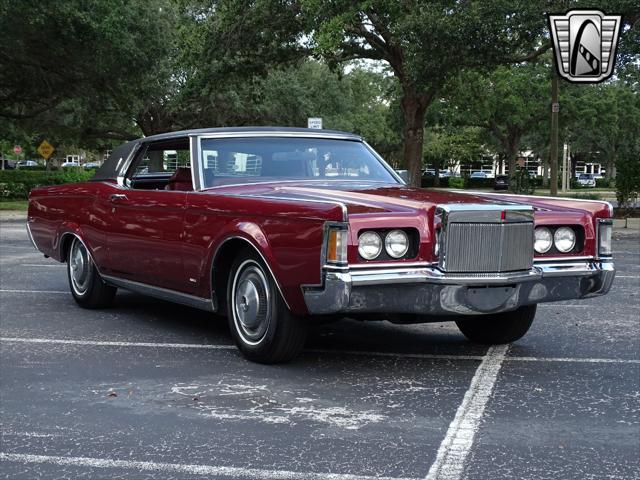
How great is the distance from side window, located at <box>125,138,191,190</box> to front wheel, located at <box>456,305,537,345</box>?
2.65 metres

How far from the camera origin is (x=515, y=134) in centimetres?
6209

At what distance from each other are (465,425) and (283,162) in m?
3.13

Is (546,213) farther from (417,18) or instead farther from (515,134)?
(515,134)

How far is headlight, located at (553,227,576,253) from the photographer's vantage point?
6.14 m

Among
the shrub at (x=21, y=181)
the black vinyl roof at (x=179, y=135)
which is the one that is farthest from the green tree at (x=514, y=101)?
the black vinyl roof at (x=179, y=135)

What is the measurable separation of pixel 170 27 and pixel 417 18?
39.6 feet

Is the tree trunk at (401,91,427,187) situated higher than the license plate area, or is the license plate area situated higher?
the tree trunk at (401,91,427,187)

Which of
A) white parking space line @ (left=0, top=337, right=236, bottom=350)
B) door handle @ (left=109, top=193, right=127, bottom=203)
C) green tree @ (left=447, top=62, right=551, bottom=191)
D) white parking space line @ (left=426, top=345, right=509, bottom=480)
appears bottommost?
white parking space line @ (left=0, top=337, right=236, bottom=350)

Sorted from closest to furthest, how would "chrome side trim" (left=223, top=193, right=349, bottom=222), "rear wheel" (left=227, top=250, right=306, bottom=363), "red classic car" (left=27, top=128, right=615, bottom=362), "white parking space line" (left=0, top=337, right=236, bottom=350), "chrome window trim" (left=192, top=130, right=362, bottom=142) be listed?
"chrome side trim" (left=223, top=193, right=349, bottom=222) → "red classic car" (left=27, top=128, right=615, bottom=362) → "rear wheel" (left=227, top=250, right=306, bottom=363) → "white parking space line" (left=0, top=337, right=236, bottom=350) → "chrome window trim" (left=192, top=130, right=362, bottom=142)

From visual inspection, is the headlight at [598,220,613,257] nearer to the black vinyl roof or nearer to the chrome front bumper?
the chrome front bumper

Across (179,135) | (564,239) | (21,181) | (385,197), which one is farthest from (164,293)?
(21,181)

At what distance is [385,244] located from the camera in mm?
5570

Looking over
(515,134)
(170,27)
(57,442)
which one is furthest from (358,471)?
(515,134)

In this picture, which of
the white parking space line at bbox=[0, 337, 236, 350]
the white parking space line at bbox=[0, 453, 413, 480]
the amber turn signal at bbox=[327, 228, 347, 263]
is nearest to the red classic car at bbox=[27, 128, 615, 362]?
the amber turn signal at bbox=[327, 228, 347, 263]
